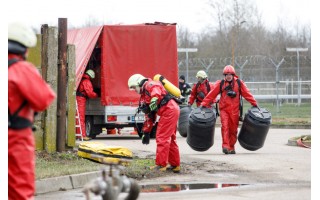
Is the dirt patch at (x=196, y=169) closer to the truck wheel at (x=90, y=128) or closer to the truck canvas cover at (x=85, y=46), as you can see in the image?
the truck canvas cover at (x=85, y=46)

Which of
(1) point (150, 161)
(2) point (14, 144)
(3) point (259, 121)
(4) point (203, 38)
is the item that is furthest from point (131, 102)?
(4) point (203, 38)

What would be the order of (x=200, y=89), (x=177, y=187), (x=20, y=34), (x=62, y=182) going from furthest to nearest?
(x=200, y=89) < (x=177, y=187) < (x=62, y=182) < (x=20, y=34)

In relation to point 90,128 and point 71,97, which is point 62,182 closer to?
point 71,97

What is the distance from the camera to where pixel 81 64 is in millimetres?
21625

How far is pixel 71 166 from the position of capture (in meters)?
13.3

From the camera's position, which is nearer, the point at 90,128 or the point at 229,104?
the point at 229,104

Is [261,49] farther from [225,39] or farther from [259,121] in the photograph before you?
[259,121]

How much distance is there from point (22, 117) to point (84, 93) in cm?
1524

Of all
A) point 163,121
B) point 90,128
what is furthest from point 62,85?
point 90,128

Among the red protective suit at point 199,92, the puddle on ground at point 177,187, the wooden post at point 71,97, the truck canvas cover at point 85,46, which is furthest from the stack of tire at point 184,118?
the puddle on ground at point 177,187

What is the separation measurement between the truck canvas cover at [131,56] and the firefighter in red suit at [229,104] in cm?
449

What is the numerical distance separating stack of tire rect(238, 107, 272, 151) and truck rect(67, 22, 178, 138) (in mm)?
4693

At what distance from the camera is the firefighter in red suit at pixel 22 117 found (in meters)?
6.50

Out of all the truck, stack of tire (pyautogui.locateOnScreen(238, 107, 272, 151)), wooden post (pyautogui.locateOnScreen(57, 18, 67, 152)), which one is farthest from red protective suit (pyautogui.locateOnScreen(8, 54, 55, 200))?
the truck
